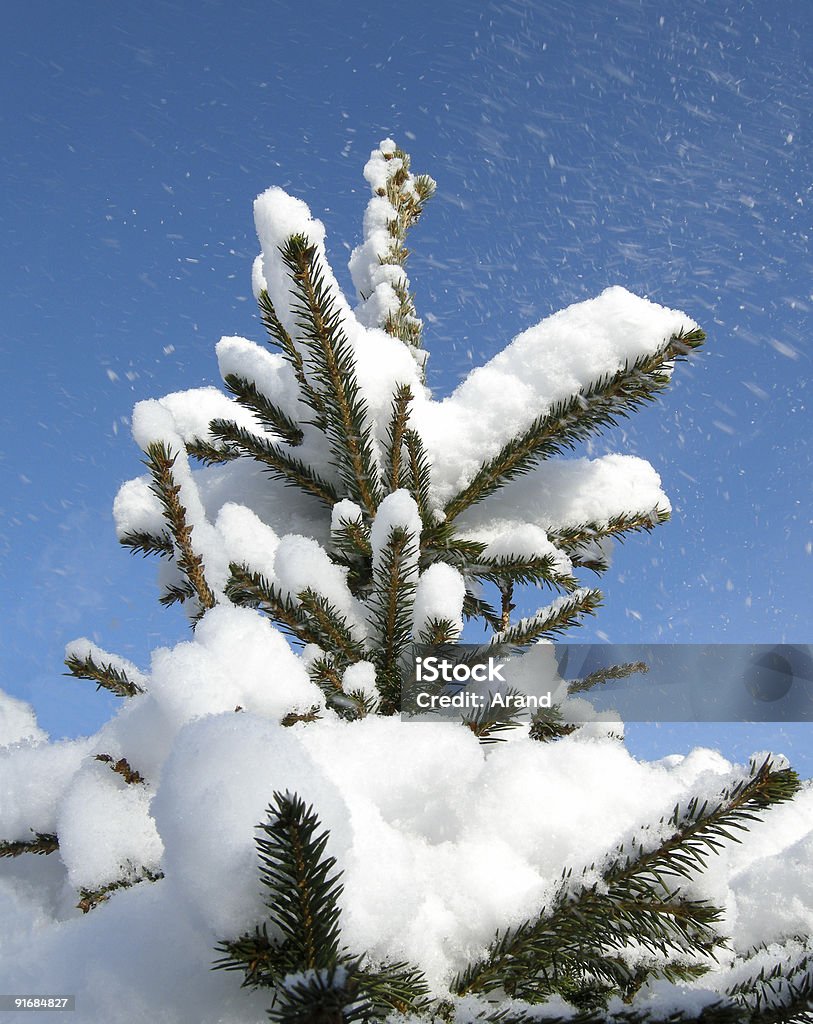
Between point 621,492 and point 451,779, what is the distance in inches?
60.3

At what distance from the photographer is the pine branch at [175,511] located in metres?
1.82

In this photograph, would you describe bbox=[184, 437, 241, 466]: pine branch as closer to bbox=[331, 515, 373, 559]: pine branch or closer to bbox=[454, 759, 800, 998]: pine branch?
bbox=[331, 515, 373, 559]: pine branch

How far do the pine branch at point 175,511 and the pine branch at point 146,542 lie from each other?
637 millimetres

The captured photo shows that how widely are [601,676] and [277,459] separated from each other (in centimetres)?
142

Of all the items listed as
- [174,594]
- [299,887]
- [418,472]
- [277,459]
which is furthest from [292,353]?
[299,887]

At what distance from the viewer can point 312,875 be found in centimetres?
80

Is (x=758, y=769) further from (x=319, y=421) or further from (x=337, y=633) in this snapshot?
(x=319, y=421)

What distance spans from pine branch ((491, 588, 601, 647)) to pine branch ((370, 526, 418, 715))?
12.5 inches

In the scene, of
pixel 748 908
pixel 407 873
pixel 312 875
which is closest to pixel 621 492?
pixel 748 908

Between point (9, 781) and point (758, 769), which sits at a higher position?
point (9, 781)

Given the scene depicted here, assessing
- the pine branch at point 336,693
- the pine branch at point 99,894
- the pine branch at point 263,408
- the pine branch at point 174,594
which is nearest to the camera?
the pine branch at point 99,894

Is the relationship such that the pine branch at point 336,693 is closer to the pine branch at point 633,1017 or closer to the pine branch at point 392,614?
the pine branch at point 392,614

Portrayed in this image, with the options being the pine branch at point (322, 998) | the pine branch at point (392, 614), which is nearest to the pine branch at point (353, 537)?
the pine branch at point (392, 614)

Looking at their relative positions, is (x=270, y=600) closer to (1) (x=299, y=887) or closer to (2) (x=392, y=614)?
(2) (x=392, y=614)
